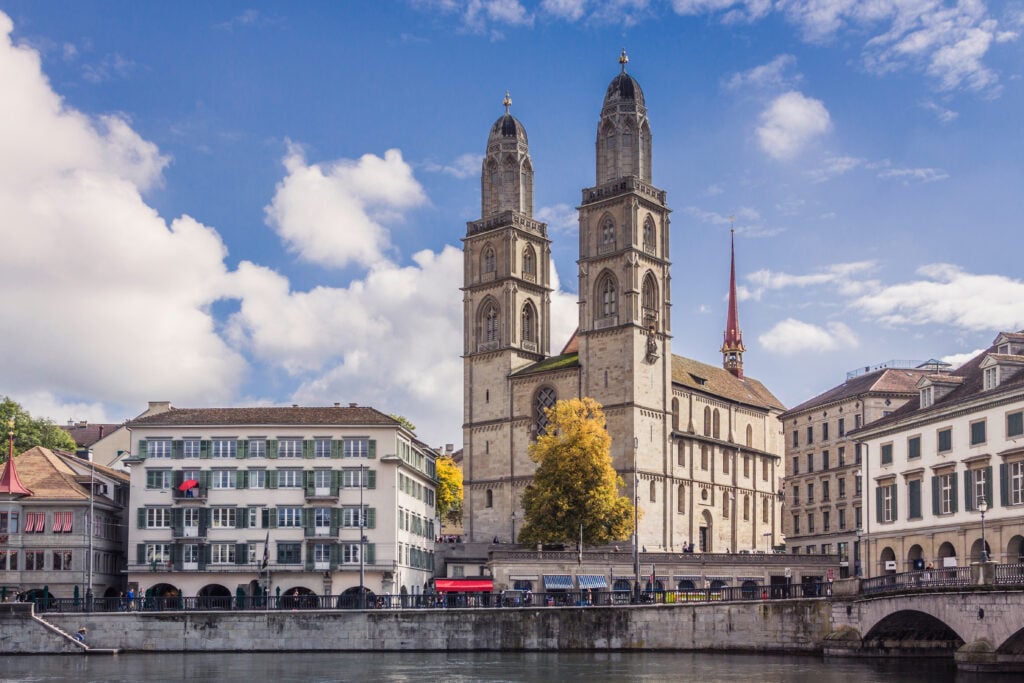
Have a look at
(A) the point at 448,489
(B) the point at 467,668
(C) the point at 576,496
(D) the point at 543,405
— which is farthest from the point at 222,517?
(A) the point at 448,489

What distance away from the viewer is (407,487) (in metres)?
94.0

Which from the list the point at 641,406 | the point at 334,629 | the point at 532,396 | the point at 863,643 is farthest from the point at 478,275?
the point at 863,643

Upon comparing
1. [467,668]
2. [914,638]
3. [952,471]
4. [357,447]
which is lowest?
[467,668]

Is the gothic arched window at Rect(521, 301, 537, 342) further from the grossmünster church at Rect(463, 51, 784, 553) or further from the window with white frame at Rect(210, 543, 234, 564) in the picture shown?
the window with white frame at Rect(210, 543, 234, 564)

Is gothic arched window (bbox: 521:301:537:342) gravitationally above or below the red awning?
above

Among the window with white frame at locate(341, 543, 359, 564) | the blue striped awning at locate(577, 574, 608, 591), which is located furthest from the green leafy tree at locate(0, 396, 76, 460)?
the blue striped awning at locate(577, 574, 608, 591)

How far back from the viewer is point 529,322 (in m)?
121

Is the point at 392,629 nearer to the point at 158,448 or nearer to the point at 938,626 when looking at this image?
the point at 158,448

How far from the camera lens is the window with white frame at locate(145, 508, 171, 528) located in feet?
289

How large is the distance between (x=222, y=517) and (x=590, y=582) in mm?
23769

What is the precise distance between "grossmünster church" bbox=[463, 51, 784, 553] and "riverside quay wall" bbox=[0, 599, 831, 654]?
35.2 m

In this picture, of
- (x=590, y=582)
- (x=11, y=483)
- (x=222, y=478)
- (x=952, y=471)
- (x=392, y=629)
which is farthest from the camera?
(x=590, y=582)

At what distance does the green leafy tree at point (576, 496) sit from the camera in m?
95.5

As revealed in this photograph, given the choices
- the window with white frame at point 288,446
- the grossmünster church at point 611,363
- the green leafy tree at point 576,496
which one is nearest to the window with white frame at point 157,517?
the window with white frame at point 288,446
